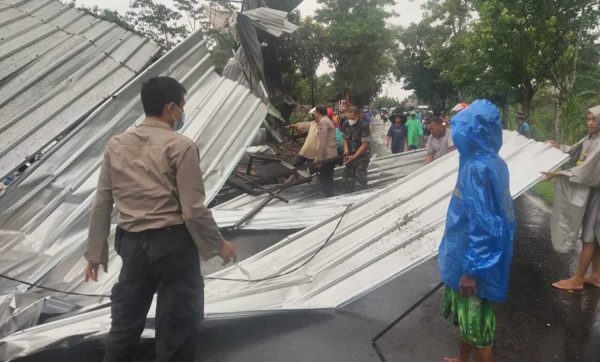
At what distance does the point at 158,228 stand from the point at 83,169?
2.43 m

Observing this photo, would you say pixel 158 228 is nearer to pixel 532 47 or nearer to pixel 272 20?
pixel 272 20

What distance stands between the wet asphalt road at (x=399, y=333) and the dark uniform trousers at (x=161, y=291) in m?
0.77

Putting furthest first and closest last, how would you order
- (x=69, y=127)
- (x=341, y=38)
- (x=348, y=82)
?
(x=348, y=82) → (x=341, y=38) → (x=69, y=127)

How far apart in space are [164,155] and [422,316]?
8.65 ft

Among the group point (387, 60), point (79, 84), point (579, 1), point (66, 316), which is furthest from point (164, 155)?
point (387, 60)

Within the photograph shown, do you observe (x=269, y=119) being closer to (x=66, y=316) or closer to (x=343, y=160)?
(x=343, y=160)

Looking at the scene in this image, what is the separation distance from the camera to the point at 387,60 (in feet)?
109

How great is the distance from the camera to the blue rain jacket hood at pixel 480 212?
7.48 feet

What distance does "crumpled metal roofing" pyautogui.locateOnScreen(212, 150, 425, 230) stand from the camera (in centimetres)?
589

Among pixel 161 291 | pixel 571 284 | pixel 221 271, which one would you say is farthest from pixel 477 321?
pixel 221 271

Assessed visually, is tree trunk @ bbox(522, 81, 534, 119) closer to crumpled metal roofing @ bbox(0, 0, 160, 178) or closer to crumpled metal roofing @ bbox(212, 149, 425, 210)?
crumpled metal roofing @ bbox(212, 149, 425, 210)

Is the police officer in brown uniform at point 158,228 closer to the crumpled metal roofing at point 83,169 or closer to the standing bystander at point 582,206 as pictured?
the crumpled metal roofing at point 83,169

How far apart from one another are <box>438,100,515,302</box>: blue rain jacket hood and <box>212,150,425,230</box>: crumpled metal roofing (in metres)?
2.68

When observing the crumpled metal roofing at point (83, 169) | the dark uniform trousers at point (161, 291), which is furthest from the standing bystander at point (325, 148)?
the dark uniform trousers at point (161, 291)
